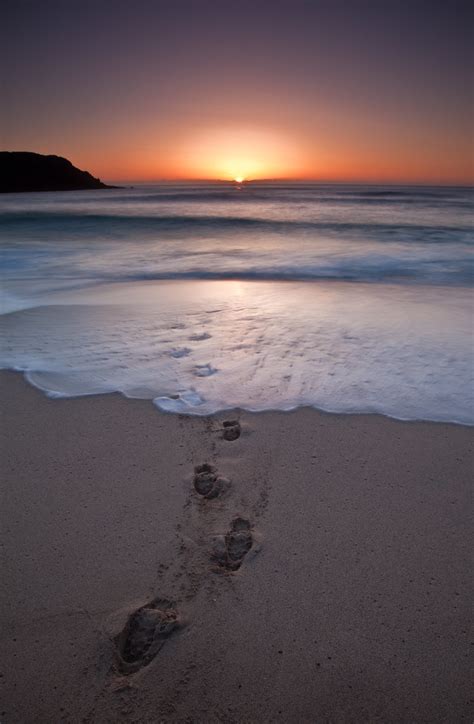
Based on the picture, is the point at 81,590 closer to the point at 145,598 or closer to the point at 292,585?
the point at 145,598

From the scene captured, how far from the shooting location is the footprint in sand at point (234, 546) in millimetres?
2014

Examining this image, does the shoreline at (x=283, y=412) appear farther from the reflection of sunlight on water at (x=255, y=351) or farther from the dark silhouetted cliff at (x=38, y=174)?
the dark silhouetted cliff at (x=38, y=174)

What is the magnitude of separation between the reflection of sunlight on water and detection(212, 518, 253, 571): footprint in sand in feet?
3.73

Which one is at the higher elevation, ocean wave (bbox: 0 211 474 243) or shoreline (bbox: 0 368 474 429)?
ocean wave (bbox: 0 211 474 243)

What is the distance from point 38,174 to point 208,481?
98.7m

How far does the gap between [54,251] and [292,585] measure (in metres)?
14.2

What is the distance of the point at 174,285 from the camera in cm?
862

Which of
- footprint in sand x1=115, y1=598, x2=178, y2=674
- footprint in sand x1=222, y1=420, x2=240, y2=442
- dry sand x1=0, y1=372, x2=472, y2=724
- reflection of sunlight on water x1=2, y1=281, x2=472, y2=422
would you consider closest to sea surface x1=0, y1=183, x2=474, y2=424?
reflection of sunlight on water x1=2, y1=281, x2=472, y2=422

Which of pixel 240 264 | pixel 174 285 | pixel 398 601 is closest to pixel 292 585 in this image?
pixel 398 601

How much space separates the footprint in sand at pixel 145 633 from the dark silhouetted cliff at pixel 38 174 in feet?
282

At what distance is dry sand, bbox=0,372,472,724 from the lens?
5.16ft

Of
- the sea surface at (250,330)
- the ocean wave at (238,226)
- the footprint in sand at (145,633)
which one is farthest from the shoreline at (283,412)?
the ocean wave at (238,226)

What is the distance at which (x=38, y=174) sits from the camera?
84.9 meters

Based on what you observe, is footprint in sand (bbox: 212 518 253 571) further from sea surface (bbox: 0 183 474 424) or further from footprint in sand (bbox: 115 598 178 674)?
sea surface (bbox: 0 183 474 424)
